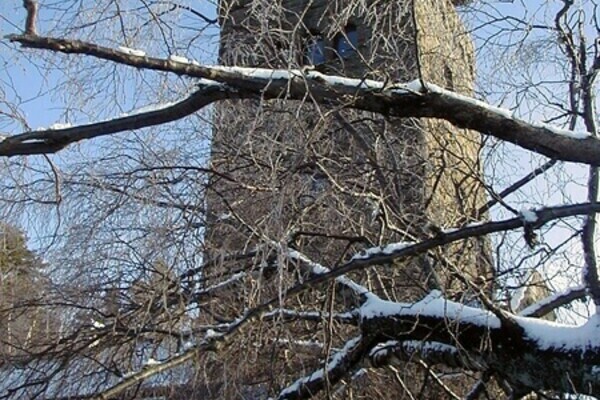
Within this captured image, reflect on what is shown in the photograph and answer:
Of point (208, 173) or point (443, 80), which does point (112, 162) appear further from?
point (443, 80)

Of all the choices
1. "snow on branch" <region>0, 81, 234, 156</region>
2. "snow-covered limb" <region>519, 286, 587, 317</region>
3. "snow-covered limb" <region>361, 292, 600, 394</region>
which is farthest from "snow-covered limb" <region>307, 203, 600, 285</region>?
"snow on branch" <region>0, 81, 234, 156</region>

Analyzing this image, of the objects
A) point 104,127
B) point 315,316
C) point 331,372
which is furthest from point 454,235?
point 104,127

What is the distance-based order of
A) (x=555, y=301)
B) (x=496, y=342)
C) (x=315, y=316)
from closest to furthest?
(x=496, y=342) < (x=555, y=301) < (x=315, y=316)

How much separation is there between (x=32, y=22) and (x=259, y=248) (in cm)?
144

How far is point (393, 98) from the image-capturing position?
12.1 feet

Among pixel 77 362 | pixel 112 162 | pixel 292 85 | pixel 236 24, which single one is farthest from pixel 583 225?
pixel 77 362

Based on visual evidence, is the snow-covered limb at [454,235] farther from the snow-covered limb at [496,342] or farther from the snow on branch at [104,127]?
the snow on branch at [104,127]

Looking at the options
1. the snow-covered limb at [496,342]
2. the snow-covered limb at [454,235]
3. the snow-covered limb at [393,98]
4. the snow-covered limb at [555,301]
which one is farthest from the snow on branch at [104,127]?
the snow-covered limb at [555,301]

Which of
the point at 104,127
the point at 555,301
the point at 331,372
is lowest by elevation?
the point at 331,372

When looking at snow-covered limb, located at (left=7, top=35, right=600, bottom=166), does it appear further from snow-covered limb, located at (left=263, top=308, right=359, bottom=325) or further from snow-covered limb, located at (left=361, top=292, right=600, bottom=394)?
snow-covered limb, located at (left=263, top=308, right=359, bottom=325)

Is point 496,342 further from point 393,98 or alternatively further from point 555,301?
point 393,98

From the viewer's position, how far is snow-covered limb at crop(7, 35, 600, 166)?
3598 millimetres

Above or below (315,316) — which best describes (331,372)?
below

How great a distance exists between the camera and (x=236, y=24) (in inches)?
177
